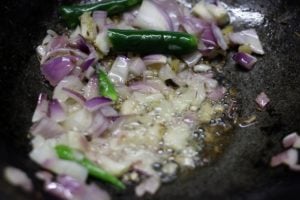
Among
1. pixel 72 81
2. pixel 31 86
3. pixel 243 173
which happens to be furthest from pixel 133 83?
pixel 243 173

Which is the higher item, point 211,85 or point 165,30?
point 165,30

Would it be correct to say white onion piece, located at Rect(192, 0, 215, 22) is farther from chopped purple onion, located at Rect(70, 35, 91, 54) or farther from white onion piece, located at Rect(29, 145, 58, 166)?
white onion piece, located at Rect(29, 145, 58, 166)

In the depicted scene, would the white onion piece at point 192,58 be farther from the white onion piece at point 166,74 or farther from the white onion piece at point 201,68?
the white onion piece at point 166,74

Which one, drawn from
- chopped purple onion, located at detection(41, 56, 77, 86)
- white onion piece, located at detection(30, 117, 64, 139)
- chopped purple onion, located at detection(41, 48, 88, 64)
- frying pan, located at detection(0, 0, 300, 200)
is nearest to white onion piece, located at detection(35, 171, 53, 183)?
frying pan, located at detection(0, 0, 300, 200)

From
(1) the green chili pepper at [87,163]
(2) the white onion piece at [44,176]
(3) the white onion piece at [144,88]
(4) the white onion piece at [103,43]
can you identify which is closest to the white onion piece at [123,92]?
(3) the white onion piece at [144,88]

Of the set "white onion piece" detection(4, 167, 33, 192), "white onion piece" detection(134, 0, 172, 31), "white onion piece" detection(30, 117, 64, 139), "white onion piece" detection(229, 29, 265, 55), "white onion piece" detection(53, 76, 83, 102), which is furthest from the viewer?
"white onion piece" detection(229, 29, 265, 55)

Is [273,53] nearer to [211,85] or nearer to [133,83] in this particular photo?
[211,85]
